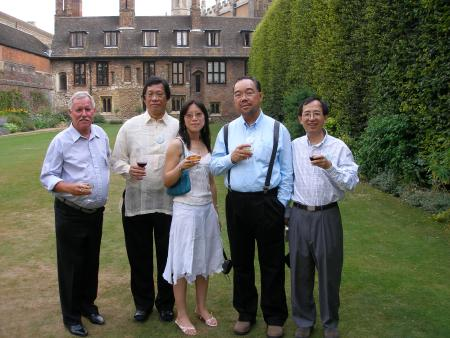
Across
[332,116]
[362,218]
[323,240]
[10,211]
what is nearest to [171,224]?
[323,240]

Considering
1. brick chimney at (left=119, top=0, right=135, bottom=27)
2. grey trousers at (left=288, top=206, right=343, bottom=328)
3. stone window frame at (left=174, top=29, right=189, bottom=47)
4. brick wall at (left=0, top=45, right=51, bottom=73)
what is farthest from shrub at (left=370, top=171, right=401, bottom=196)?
brick chimney at (left=119, top=0, right=135, bottom=27)

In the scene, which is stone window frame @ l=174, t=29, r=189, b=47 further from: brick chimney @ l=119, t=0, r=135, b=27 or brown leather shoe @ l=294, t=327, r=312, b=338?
brown leather shoe @ l=294, t=327, r=312, b=338

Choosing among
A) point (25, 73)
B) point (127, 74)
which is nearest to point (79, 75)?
point (127, 74)

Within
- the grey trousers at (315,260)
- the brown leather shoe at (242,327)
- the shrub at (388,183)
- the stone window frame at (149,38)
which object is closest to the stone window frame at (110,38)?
the stone window frame at (149,38)

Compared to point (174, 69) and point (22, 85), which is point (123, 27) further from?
point (22, 85)

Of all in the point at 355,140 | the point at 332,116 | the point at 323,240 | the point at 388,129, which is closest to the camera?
the point at 323,240

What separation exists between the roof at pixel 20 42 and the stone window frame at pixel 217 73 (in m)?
13.9

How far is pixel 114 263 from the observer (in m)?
5.93

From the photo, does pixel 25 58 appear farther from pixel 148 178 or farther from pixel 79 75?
pixel 148 178

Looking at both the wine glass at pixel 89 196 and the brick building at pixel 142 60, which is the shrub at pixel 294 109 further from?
the brick building at pixel 142 60

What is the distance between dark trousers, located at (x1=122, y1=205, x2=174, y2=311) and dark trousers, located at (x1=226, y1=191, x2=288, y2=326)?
1.99 feet

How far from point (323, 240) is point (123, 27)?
43.6m

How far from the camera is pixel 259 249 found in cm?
397

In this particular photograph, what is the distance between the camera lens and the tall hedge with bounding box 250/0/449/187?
7.98 m
